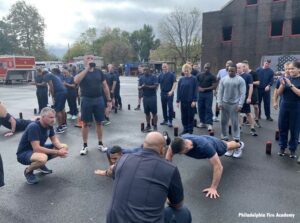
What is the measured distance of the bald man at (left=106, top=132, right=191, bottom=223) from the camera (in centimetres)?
241

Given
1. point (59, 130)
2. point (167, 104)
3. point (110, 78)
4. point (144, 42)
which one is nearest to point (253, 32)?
point (110, 78)

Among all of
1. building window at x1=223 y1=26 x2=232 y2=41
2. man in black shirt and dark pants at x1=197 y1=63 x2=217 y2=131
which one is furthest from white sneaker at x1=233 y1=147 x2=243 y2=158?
building window at x1=223 y1=26 x2=232 y2=41

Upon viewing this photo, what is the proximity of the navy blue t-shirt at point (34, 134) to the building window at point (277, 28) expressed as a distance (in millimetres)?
28685

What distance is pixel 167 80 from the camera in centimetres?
855

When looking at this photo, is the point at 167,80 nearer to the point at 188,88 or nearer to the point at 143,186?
the point at 188,88

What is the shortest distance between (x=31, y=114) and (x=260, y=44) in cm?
2464

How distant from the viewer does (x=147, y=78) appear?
8359 millimetres

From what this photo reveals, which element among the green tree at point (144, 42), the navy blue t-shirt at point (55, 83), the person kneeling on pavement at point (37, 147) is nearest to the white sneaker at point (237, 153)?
the person kneeling on pavement at point (37, 147)

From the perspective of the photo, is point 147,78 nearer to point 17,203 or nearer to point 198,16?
point 17,203

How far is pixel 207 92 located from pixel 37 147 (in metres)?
5.17

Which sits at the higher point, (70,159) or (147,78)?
(147,78)

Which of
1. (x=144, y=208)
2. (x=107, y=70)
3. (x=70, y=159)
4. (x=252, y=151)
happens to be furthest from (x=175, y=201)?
(x=107, y=70)

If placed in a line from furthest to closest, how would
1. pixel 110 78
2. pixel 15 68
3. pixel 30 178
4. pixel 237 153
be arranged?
1. pixel 15 68
2. pixel 110 78
3. pixel 237 153
4. pixel 30 178

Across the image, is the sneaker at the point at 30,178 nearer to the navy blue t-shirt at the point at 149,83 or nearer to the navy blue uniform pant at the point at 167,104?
the navy blue t-shirt at the point at 149,83
